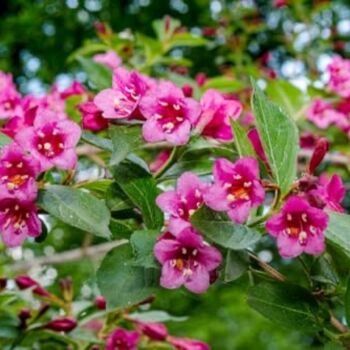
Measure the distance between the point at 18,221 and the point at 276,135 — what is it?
0.94 ft

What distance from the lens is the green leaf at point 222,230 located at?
72cm

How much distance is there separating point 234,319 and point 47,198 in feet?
9.19

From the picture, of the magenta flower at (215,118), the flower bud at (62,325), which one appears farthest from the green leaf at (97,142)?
the flower bud at (62,325)

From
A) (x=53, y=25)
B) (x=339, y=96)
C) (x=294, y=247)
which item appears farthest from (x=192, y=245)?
(x=53, y=25)

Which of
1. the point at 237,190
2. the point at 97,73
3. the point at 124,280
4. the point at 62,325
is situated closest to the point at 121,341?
the point at 62,325

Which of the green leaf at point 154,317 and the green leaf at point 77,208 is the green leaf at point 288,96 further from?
the green leaf at point 77,208

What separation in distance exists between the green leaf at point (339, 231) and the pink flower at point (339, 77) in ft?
3.42

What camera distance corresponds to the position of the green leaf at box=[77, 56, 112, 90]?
1.62 m

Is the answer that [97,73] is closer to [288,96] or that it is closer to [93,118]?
[288,96]

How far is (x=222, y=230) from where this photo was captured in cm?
74

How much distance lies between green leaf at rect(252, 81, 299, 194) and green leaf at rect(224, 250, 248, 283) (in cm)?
9

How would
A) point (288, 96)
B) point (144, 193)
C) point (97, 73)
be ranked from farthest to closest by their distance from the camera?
point (288, 96) < point (97, 73) < point (144, 193)

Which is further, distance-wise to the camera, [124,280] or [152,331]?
[152,331]

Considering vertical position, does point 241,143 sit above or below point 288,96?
above
